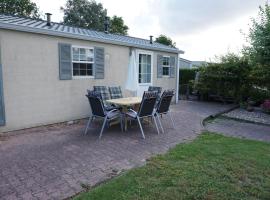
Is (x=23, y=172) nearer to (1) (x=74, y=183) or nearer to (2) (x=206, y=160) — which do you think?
(1) (x=74, y=183)

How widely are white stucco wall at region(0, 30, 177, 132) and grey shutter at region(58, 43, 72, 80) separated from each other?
12cm

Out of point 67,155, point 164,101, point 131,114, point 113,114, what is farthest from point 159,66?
point 67,155

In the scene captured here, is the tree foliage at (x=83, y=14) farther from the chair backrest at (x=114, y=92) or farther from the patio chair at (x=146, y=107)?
the patio chair at (x=146, y=107)

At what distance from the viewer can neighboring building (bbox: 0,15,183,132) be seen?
6188 millimetres

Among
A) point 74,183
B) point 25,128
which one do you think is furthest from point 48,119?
point 74,183

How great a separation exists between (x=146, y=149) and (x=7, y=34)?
4.41 metres

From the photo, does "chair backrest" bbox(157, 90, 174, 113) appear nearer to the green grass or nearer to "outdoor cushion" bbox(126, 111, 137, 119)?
"outdoor cushion" bbox(126, 111, 137, 119)

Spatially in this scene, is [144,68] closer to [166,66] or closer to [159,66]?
[159,66]

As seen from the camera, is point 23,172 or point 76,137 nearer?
point 23,172

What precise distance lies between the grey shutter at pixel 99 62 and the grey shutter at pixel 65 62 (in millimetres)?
1032

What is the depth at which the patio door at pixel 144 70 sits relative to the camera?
10.5 meters

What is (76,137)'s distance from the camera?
235 inches

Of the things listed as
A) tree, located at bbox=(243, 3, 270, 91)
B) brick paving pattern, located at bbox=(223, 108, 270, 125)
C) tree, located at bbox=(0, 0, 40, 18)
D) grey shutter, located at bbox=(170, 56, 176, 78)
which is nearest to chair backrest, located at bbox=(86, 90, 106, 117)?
brick paving pattern, located at bbox=(223, 108, 270, 125)

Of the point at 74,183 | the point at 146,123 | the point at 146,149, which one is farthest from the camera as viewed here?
the point at 146,123
